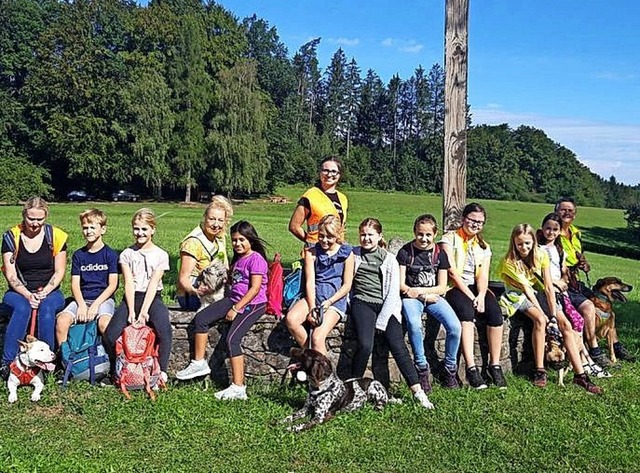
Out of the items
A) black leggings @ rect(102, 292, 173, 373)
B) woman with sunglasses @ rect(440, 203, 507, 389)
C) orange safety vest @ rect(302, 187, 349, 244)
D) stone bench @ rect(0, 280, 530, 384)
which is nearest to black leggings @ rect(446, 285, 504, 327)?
woman with sunglasses @ rect(440, 203, 507, 389)

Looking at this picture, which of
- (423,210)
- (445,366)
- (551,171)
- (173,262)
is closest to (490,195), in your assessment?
(551,171)

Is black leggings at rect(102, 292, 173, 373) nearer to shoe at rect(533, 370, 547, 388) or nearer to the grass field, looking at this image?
the grass field

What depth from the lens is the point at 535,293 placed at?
648 centimetres

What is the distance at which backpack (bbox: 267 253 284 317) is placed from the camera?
5832 millimetres

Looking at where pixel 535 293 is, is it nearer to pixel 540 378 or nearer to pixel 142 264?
pixel 540 378

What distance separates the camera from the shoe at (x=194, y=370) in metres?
5.69

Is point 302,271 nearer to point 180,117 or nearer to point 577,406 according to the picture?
point 577,406

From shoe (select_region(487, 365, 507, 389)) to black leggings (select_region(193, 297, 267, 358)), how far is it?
7.38 ft

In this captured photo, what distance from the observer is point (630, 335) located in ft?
27.5

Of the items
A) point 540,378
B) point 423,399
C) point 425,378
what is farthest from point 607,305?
point 423,399

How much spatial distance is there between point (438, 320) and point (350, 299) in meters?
0.86

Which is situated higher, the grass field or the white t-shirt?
the white t-shirt

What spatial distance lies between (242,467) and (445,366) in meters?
2.45

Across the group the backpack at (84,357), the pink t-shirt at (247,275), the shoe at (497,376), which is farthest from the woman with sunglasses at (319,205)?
the backpack at (84,357)
